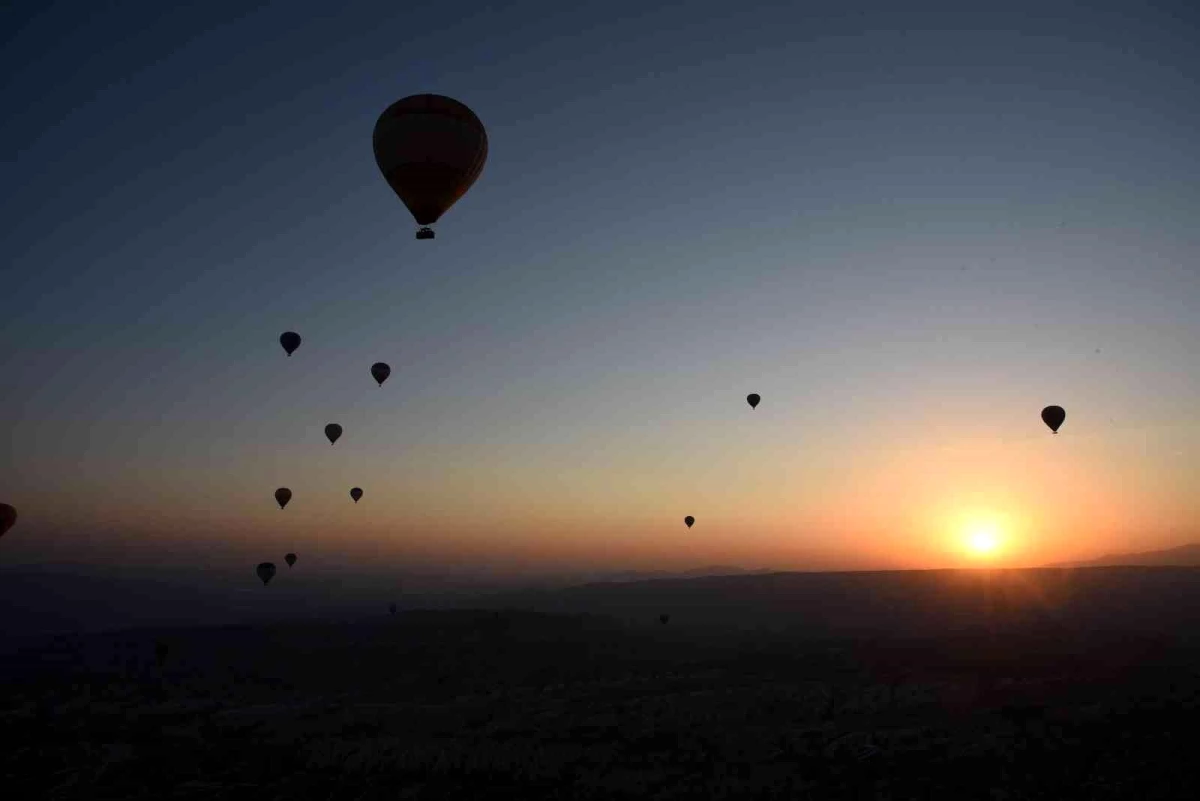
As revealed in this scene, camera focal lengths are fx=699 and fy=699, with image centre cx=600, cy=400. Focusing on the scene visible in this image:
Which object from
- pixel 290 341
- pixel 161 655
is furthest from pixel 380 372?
pixel 161 655

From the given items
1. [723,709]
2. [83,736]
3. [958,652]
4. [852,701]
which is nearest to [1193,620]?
[958,652]

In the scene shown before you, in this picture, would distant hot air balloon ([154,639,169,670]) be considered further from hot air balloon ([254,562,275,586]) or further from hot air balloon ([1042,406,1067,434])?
hot air balloon ([1042,406,1067,434])

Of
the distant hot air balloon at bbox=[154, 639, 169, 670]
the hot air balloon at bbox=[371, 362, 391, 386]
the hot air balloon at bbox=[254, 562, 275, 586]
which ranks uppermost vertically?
the hot air balloon at bbox=[371, 362, 391, 386]

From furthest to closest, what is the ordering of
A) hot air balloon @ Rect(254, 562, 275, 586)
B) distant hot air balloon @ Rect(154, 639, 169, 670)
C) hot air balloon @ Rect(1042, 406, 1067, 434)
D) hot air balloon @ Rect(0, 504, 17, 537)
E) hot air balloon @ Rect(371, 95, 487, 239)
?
1. distant hot air balloon @ Rect(154, 639, 169, 670)
2. hot air balloon @ Rect(254, 562, 275, 586)
3. hot air balloon @ Rect(1042, 406, 1067, 434)
4. hot air balloon @ Rect(0, 504, 17, 537)
5. hot air balloon @ Rect(371, 95, 487, 239)

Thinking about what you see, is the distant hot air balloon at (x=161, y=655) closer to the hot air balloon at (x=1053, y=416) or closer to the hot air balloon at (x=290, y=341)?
the hot air balloon at (x=290, y=341)

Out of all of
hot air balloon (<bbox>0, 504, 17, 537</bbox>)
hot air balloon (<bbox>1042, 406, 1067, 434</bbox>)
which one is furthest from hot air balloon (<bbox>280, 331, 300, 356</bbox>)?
hot air balloon (<bbox>1042, 406, 1067, 434</bbox>)

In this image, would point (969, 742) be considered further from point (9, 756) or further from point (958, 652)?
point (9, 756)
